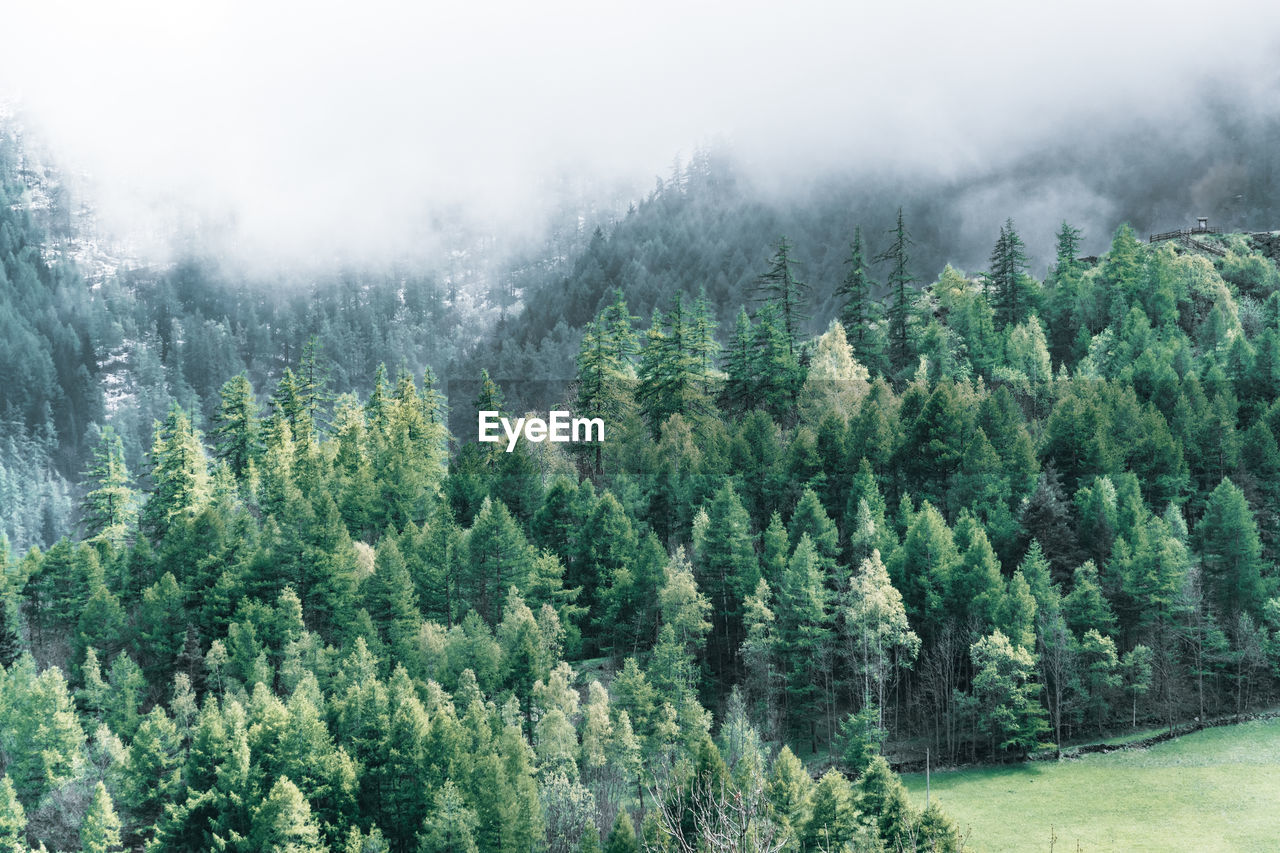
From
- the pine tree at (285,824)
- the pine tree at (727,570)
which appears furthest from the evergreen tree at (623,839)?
the pine tree at (727,570)

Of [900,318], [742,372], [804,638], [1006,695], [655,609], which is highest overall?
[900,318]

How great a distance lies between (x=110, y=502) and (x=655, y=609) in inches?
1895

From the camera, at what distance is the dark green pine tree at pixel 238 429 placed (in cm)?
11494

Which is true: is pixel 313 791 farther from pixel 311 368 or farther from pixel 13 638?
pixel 311 368

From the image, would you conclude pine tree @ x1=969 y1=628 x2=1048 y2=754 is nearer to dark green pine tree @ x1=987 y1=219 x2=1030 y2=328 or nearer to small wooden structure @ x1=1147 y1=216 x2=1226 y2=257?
dark green pine tree @ x1=987 y1=219 x2=1030 y2=328

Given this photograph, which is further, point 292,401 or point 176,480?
point 292,401

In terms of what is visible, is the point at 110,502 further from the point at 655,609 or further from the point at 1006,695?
the point at 1006,695

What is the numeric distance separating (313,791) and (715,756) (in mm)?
24080

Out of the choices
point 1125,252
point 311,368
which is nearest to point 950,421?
point 1125,252
